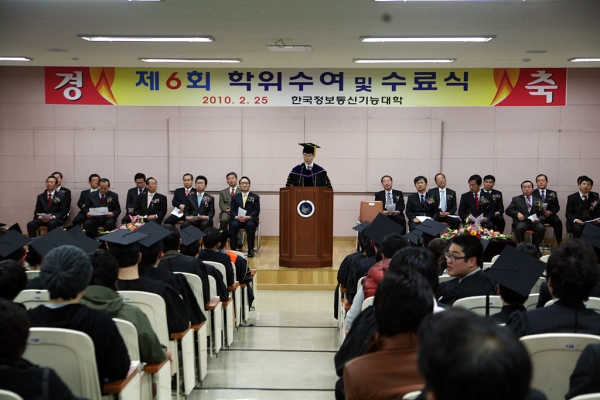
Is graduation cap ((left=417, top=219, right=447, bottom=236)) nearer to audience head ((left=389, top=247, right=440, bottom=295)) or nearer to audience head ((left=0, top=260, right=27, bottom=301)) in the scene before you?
audience head ((left=389, top=247, right=440, bottom=295))

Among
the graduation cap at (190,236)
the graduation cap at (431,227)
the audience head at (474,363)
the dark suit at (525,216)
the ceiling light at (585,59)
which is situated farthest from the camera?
the dark suit at (525,216)

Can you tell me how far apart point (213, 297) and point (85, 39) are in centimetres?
472

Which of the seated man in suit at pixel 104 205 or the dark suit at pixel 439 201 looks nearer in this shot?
the dark suit at pixel 439 201

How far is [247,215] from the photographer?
30.3ft

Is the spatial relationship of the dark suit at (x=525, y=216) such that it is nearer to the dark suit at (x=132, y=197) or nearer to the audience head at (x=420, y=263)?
the dark suit at (x=132, y=197)

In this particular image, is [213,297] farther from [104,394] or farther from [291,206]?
[291,206]

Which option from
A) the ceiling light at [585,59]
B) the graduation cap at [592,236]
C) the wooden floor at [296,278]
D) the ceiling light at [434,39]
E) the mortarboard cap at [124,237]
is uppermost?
the ceiling light at [434,39]

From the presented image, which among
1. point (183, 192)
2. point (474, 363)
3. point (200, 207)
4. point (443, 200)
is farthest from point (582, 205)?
point (474, 363)

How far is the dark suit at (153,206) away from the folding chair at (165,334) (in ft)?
18.9

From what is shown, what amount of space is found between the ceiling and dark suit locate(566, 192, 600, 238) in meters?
2.09

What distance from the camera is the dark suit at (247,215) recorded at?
8.95 meters

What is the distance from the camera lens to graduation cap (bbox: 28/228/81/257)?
4285 millimetres

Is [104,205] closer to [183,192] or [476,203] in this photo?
[183,192]

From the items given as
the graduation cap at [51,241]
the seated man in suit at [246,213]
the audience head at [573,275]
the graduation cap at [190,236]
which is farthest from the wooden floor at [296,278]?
the audience head at [573,275]
